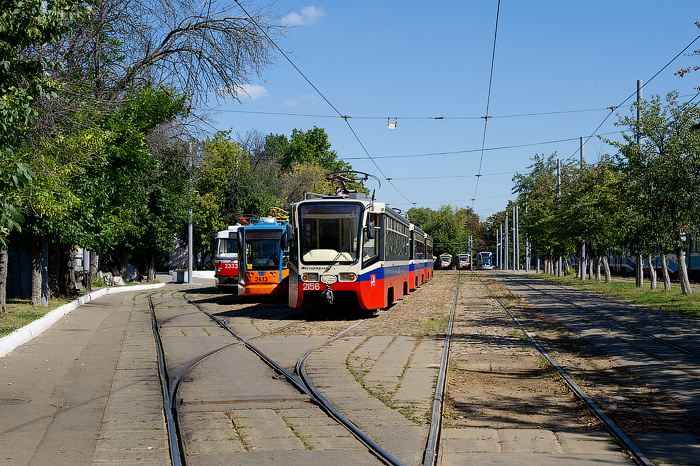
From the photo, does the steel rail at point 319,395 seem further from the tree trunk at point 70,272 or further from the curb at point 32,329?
the tree trunk at point 70,272

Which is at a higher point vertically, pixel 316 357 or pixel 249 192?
pixel 249 192

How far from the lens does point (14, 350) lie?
539 inches

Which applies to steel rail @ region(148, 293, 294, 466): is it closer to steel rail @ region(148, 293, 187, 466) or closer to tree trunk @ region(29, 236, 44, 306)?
steel rail @ region(148, 293, 187, 466)

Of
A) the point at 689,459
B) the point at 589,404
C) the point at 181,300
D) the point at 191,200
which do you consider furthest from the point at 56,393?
the point at 191,200


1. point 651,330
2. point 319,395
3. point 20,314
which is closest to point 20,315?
point 20,314

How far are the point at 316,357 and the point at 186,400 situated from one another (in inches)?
Answer: 154

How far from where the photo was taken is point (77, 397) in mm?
9039

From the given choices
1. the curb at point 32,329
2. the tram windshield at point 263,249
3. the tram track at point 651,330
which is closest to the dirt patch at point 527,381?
the tram track at point 651,330

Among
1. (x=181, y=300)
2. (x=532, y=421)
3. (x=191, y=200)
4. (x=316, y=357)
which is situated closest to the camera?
(x=532, y=421)

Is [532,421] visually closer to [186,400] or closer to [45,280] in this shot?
[186,400]

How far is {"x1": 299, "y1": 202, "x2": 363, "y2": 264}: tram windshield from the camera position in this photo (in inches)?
752

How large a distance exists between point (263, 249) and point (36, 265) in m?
7.43

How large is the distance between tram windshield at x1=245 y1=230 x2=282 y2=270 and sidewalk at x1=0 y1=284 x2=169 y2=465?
8.82 metres

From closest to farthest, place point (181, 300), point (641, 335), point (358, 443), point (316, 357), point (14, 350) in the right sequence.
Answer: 1. point (358, 443)
2. point (316, 357)
3. point (14, 350)
4. point (641, 335)
5. point (181, 300)
